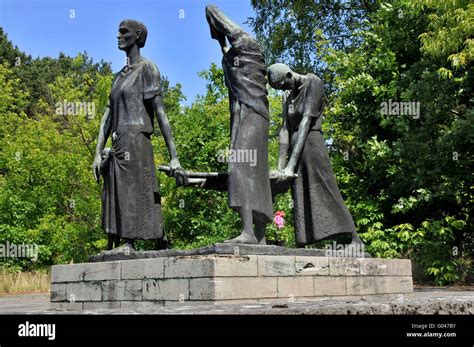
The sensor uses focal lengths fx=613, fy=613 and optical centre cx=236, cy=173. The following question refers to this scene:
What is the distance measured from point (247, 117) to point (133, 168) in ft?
5.26

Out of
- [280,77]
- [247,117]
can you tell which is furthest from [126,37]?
[247,117]

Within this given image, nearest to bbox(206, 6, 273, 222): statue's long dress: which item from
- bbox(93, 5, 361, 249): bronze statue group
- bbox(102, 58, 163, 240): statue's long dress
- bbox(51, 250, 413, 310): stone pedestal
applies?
bbox(93, 5, 361, 249): bronze statue group

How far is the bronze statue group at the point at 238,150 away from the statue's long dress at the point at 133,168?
0.04ft

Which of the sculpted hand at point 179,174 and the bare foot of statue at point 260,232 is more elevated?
the sculpted hand at point 179,174

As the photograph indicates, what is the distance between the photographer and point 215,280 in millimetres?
5555

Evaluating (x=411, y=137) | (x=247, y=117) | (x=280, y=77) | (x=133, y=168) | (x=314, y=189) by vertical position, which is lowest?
(x=314, y=189)

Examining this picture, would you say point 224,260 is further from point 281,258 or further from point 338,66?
point 338,66

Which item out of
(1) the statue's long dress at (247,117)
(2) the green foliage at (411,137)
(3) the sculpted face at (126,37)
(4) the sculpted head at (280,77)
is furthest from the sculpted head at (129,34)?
(2) the green foliage at (411,137)

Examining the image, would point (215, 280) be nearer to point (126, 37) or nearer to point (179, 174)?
point (179, 174)

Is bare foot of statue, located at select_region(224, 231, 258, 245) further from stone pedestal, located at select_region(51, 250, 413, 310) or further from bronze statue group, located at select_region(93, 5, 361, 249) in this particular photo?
stone pedestal, located at select_region(51, 250, 413, 310)

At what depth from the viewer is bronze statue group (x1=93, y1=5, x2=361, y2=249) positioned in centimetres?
700

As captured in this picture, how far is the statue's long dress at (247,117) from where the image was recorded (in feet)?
22.4

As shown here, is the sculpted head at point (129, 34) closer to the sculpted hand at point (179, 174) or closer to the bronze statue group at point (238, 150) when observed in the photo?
the bronze statue group at point (238, 150)

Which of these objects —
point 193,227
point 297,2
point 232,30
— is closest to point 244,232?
point 232,30
